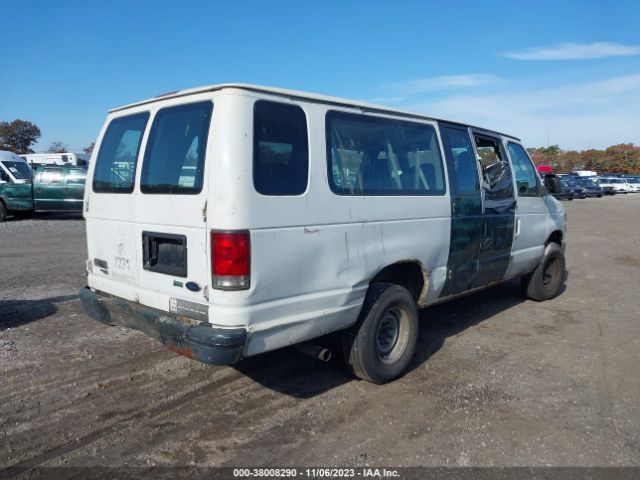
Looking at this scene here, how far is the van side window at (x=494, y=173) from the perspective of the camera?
5.32m

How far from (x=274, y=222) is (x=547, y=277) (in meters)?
5.19

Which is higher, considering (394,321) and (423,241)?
(423,241)

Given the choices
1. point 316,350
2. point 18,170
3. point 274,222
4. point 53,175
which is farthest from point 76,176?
point 274,222

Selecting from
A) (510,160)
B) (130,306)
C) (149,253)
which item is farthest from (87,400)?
(510,160)

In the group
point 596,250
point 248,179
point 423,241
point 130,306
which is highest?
point 248,179

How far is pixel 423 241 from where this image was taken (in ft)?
14.4

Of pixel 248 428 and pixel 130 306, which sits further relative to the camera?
pixel 130 306

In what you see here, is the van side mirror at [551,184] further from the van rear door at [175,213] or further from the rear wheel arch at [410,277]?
the van rear door at [175,213]

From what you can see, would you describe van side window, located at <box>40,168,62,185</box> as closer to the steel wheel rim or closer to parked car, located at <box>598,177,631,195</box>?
the steel wheel rim

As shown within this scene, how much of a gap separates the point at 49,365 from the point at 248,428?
2.11 metres

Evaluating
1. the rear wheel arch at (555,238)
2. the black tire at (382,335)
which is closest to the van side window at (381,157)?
the black tire at (382,335)

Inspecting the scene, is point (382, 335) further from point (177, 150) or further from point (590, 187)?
point (590, 187)

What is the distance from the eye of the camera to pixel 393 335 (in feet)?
14.5

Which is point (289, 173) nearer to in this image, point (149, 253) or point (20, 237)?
point (149, 253)
